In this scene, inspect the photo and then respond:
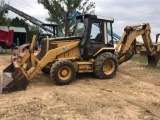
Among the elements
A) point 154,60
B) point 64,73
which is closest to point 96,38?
point 64,73

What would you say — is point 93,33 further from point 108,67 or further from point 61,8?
point 61,8

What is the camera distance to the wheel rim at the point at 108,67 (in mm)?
9133

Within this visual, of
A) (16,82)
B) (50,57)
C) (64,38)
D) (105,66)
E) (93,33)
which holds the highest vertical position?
(93,33)

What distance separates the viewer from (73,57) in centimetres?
873

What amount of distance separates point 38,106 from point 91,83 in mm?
2998

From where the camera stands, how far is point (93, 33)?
29.1 feet

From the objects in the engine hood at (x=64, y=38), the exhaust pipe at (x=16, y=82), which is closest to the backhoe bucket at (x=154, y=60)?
A: the engine hood at (x=64, y=38)

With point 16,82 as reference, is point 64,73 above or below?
above

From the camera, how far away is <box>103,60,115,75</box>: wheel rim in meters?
9.13

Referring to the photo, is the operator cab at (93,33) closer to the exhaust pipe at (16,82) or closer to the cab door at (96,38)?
the cab door at (96,38)

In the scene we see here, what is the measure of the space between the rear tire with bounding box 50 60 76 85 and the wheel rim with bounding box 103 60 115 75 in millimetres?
1502

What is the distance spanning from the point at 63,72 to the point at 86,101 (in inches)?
79.6

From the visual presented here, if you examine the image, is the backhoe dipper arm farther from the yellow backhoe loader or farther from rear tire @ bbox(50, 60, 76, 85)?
rear tire @ bbox(50, 60, 76, 85)

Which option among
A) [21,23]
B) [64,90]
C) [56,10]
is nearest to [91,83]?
[64,90]
